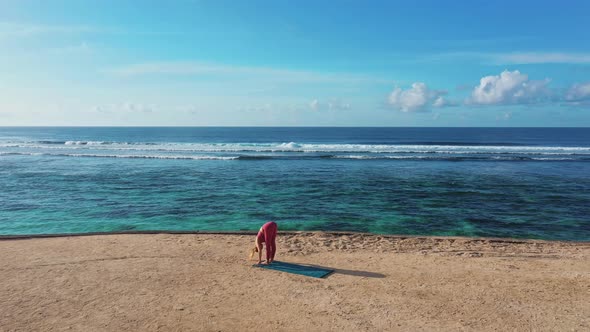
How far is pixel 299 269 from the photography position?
9.80 m

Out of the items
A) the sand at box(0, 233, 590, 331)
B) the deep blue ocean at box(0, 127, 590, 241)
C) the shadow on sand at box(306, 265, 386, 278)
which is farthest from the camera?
the deep blue ocean at box(0, 127, 590, 241)

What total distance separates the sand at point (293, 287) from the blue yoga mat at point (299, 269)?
26 centimetres

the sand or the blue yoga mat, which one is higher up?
the blue yoga mat

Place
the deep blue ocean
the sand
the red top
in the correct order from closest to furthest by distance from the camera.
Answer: the sand
the red top
the deep blue ocean

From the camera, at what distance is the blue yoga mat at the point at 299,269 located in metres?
9.45

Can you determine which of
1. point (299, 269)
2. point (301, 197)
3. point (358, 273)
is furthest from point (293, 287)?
point (301, 197)

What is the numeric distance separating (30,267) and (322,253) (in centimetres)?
782

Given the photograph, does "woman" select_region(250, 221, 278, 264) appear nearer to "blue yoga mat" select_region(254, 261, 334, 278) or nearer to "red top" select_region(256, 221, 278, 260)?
"red top" select_region(256, 221, 278, 260)

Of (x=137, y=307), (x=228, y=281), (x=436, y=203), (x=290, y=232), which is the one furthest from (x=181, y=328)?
(x=436, y=203)

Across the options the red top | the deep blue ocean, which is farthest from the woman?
the deep blue ocean

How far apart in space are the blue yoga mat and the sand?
26 centimetres

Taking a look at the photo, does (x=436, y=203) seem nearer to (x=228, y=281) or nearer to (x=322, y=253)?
(x=322, y=253)

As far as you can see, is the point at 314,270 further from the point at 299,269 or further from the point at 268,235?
the point at 268,235

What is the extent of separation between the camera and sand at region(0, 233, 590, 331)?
7164 millimetres
